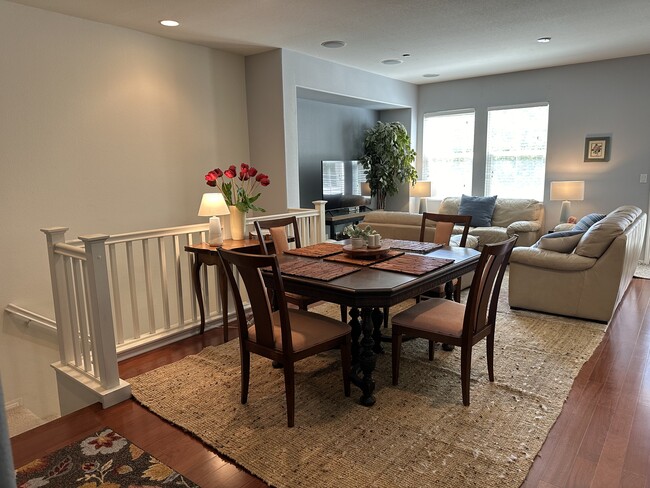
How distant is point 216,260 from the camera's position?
351cm

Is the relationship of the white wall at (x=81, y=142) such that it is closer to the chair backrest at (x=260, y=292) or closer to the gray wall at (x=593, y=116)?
the chair backrest at (x=260, y=292)

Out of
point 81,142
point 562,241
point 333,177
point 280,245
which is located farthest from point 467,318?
point 333,177

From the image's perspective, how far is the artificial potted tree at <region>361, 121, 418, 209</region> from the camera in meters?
7.27

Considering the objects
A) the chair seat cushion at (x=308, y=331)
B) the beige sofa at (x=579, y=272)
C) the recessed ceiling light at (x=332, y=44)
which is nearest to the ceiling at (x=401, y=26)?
the recessed ceiling light at (x=332, y=44)

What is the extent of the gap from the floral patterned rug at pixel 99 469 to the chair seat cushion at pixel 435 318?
1430 mm

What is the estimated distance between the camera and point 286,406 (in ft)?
8.44

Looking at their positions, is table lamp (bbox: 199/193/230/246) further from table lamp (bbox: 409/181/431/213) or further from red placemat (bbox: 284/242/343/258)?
table lamp (bbox: 409/181/431/213)

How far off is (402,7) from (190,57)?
7.70 ft

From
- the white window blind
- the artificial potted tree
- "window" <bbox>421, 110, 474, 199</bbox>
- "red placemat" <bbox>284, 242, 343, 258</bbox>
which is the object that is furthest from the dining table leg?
"window" <bbox>421, 110, 474, 199</bbox>

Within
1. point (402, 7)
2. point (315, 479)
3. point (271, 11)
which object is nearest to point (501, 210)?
point (402, 7)

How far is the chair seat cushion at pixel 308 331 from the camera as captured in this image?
246 centimetres

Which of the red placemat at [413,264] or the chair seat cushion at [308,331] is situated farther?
the red placemat at [413,264]

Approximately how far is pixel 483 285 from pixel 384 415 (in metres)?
0.91

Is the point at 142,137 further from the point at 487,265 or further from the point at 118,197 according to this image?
the point at 487,265
